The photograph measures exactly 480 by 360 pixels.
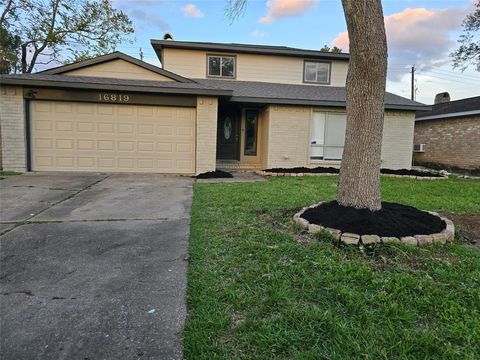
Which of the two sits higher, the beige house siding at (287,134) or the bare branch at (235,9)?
the bare branch at (235,9)

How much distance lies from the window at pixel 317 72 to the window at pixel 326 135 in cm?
301

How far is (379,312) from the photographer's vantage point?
7.57ft

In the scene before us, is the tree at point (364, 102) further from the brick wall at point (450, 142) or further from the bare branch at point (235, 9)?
the brick wall at point (450, 142)

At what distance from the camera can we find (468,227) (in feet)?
14.8

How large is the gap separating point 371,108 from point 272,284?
2.72 metres

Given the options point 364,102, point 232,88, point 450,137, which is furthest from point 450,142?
point 364,102

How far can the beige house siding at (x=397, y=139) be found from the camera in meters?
11.9

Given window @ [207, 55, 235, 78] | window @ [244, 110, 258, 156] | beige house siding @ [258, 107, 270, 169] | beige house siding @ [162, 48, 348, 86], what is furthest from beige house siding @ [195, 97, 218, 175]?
window @ [207, 55, 235, 78]

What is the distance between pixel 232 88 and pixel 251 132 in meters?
2.17

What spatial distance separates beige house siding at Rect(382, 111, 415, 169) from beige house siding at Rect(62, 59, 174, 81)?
862 centimetres

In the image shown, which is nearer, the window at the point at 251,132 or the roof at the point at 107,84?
the roof at the point at 107,84

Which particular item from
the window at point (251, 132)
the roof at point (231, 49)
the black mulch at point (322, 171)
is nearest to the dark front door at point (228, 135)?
the window at point (251, 132)

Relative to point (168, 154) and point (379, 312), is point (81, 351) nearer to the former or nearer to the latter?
point (379, 312)

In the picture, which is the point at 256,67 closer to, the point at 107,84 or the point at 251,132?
the point at 251,132
